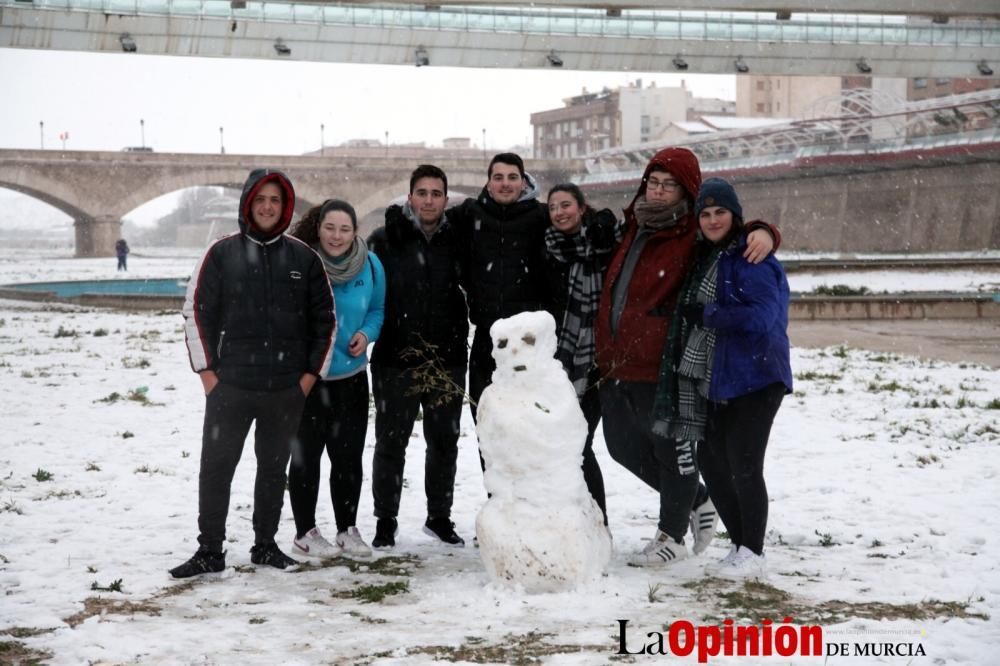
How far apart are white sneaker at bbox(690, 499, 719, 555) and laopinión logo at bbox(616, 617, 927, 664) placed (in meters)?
1.16

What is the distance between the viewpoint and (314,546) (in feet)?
16.4

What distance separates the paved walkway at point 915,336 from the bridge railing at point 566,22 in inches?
287

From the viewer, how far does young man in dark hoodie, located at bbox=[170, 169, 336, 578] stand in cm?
468

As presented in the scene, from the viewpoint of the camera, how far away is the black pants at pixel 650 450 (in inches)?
187

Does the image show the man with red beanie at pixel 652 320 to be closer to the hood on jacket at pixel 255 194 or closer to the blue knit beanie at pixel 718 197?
the blue knit beanie at pixel 718 197

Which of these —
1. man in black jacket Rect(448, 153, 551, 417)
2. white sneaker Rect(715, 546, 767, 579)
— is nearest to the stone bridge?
man in black jacket Rect(448, 153, 551, 417)

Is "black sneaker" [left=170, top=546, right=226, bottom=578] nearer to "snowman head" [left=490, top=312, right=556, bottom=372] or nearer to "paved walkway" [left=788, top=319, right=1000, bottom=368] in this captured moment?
"snowman head" [left=490, top=312, right=556, bottom=372]

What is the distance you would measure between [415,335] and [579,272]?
833mm

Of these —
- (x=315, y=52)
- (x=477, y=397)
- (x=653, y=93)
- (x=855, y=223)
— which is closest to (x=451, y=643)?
(x=477, y=397)

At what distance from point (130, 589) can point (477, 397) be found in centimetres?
180

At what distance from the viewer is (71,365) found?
471 inches

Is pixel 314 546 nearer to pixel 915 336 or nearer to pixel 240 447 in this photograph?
pixel 240 447

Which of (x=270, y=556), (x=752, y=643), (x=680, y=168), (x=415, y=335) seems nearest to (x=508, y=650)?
(x=752, y=643)

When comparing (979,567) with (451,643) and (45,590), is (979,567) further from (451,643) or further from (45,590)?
(45,590)
